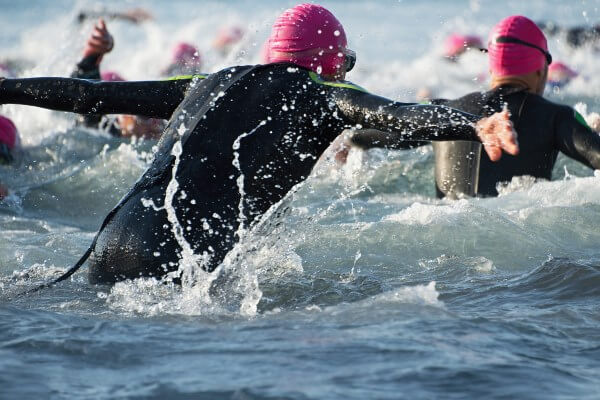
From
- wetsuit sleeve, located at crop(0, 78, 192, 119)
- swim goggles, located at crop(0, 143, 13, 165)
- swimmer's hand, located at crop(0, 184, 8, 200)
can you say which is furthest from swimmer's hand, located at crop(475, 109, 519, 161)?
swim goggles, located at crop(0, 143, 13, 165)

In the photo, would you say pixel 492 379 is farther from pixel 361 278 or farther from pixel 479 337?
pixel 361 278

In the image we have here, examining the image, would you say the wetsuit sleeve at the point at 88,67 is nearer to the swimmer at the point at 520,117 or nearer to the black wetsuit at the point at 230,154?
the swimmer at the point at 520,117

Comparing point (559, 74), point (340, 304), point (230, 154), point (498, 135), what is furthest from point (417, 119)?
point (559, 74)

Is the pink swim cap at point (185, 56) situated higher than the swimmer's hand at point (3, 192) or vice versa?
the pink swim cap at point (185, 56)

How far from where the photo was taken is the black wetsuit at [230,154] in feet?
13.7

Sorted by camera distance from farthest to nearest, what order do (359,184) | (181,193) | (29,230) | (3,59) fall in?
(3,59)
(359,184)
(29,230)
(181,193)

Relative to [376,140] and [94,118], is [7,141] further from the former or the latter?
[376,140]

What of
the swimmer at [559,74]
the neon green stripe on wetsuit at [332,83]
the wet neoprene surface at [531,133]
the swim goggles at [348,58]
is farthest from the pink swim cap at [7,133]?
the swimmer at [559,74]

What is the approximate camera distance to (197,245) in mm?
4203

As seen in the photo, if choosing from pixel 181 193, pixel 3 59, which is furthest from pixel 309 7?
pixel 3 59

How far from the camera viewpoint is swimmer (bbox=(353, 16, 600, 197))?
6.43m

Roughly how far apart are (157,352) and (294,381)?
0.60 m

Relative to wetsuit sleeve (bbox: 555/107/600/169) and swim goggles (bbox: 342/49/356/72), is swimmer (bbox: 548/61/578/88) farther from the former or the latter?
swim goggles (bbox: 342/49/356/72)

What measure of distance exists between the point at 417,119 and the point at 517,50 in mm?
3131
